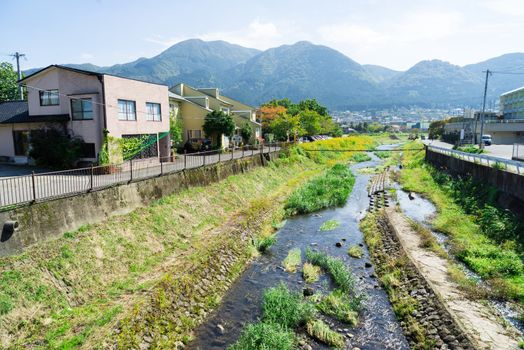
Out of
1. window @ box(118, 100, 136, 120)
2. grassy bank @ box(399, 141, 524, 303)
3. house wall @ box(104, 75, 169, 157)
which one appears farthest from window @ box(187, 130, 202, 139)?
grassy bank @ box(399, 141, 524, 303)

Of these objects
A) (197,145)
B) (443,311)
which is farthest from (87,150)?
(443,311)

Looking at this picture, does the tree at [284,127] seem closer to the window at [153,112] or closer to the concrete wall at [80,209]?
the window at [153,112]

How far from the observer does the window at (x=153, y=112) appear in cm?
2752

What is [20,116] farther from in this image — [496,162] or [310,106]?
[310,106]

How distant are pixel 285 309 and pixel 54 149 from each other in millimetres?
19620

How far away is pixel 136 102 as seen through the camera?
1015 inches

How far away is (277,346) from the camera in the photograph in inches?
382

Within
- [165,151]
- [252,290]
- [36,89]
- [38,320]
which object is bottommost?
[252,290]

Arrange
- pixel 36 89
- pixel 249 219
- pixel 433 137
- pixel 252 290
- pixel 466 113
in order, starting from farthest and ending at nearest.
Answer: pixel 433 137
pixel 466 113
pixel 36 89
pixel 249 219
pixel 252 290

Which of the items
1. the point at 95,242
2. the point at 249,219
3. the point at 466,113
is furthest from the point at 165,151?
the point at 466,113

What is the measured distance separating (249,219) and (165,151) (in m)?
12.8

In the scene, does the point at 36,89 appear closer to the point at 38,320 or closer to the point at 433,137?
the point at 38,320

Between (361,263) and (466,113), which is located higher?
(466,113)

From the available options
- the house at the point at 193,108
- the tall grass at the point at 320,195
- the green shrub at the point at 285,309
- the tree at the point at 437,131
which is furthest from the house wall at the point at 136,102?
the tree at the point at 437,131
